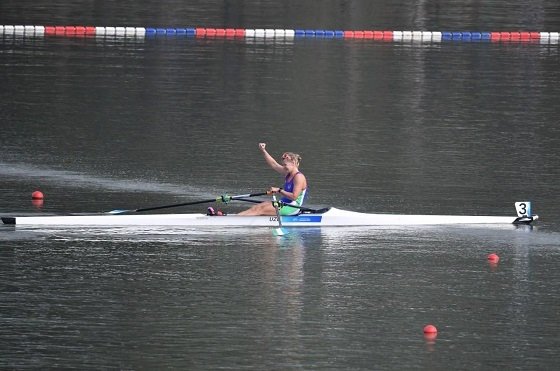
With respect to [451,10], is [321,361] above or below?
below

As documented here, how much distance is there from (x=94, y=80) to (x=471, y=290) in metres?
19.1

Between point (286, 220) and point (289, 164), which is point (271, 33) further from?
point (286, 220)

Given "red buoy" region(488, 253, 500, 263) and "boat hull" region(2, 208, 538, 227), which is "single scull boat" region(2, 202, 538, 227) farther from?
"red buoy" region(488, 253, 500, 263)

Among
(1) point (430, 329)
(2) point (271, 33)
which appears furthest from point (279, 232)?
(2) point (271, 33)

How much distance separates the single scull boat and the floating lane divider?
24.4m

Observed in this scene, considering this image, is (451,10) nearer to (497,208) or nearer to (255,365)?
(497,208)

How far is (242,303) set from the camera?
637 inches

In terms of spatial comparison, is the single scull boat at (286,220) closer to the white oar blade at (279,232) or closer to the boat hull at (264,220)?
the boat hull at (264,220)

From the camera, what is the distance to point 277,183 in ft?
77.9

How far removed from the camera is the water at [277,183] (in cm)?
1484

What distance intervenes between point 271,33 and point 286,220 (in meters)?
25.0

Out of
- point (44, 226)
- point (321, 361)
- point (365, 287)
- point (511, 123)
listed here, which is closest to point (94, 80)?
point (511, 123)

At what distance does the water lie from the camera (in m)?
14.8

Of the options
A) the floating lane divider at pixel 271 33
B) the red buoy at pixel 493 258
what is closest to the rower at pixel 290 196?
the red buoy at pixel 493 258
